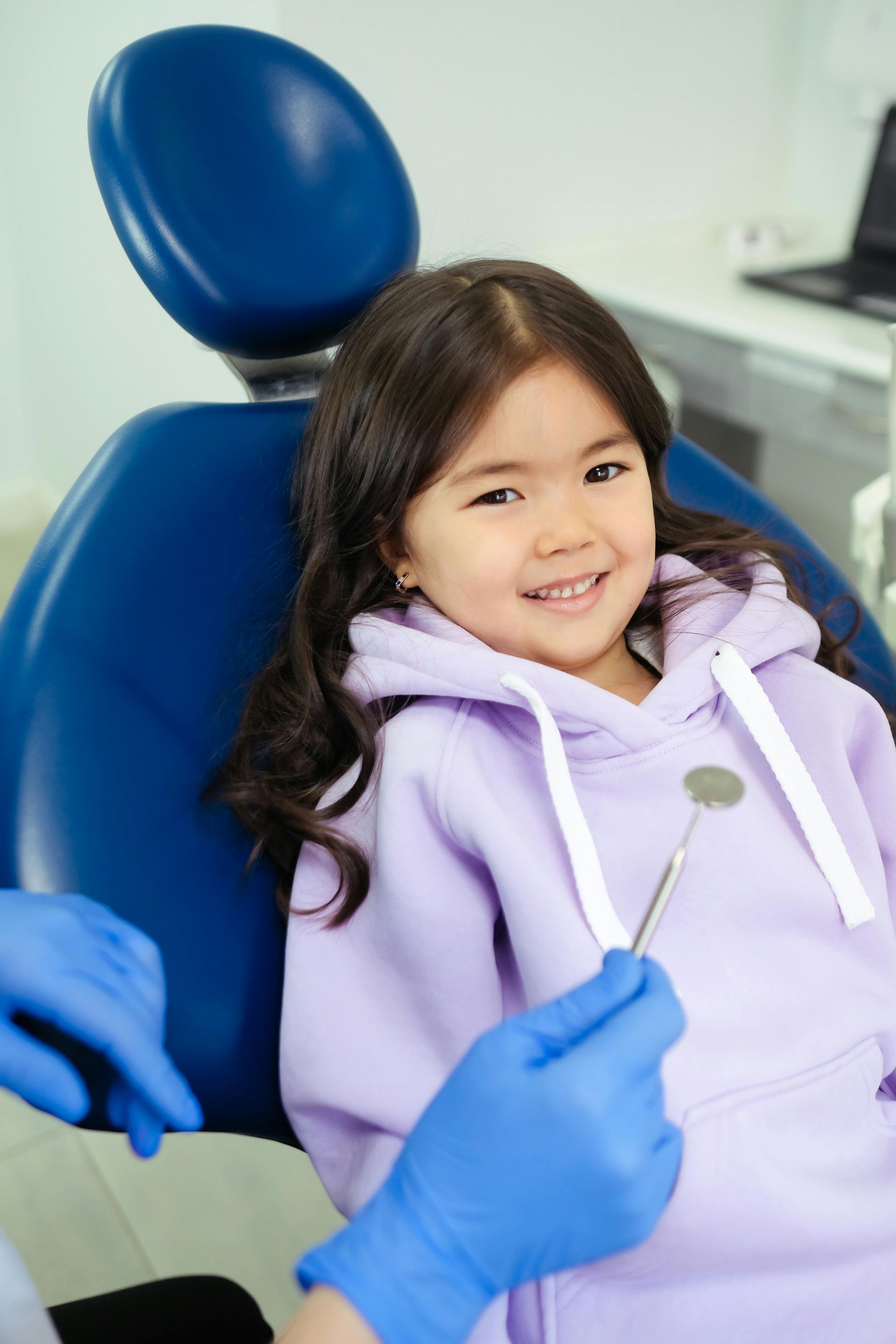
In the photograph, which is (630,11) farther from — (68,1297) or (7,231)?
(68,1297)

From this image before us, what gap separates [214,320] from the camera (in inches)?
36.9

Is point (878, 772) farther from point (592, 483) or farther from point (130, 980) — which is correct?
point (130, 980)

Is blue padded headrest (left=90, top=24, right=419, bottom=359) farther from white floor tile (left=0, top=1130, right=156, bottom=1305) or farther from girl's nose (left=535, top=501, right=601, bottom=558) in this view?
white floor tile (left=0, top=1130, right=156, bottom=1305)

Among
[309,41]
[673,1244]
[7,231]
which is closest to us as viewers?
[673,1244]

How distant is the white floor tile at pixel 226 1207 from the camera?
1.26 meters

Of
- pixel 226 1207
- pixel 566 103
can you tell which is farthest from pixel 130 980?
pixel 566 103

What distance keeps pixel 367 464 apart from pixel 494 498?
0.10 meters

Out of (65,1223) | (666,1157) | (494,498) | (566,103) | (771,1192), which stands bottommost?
(65,1223)

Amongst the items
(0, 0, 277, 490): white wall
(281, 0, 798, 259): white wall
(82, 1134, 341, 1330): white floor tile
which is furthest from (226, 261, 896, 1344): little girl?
(0, 0, 277, 490): white wall

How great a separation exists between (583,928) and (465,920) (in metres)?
0.08

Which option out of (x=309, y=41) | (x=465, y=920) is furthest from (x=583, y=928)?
(x=309, y=41)

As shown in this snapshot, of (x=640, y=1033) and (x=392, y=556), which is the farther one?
(x=392, y=556)

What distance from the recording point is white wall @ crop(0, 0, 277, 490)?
1.90 metres

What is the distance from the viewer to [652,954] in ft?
2.59
